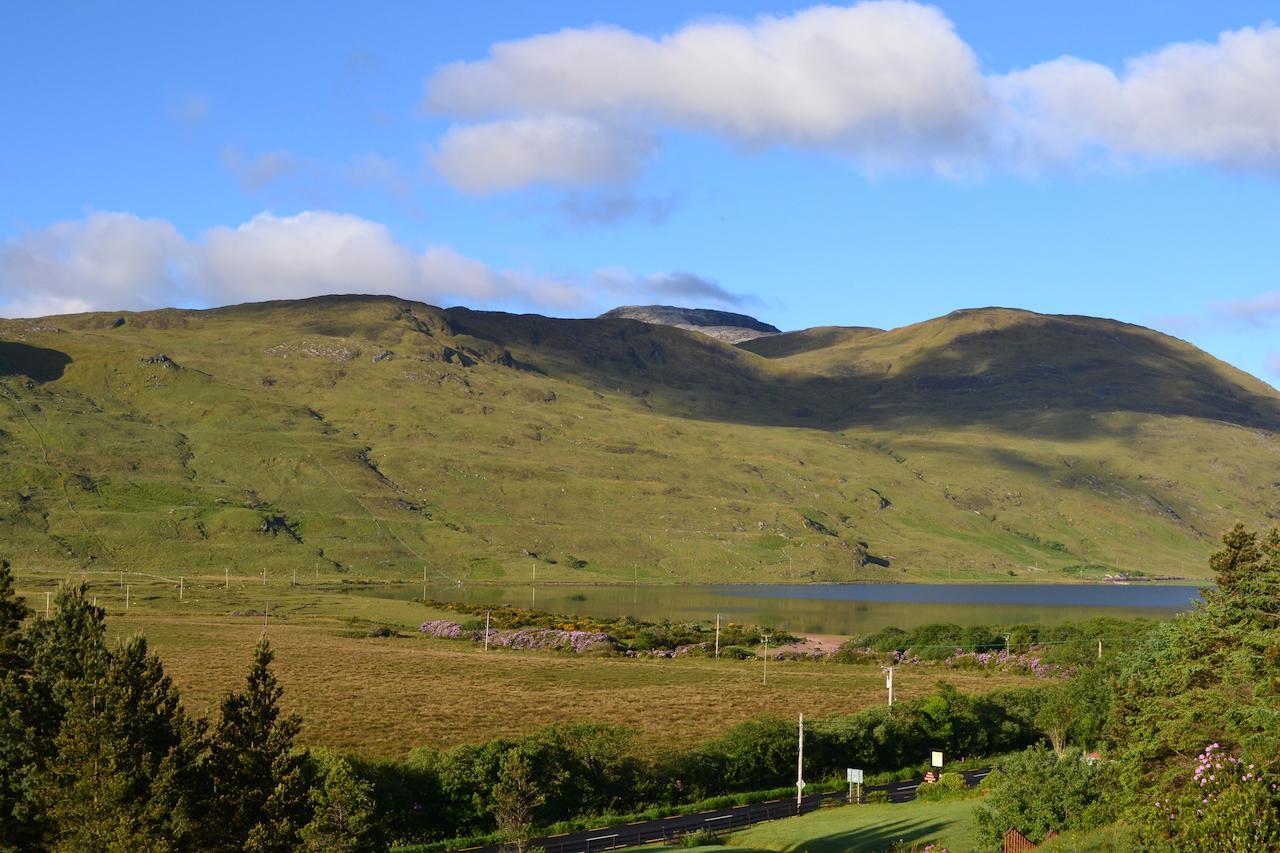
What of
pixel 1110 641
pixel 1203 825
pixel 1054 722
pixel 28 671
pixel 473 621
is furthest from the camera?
pixel 473 621

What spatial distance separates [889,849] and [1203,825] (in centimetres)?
1716

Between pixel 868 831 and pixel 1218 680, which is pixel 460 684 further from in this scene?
pixel 1218 680

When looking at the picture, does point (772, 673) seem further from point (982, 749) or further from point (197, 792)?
point (197, 792)

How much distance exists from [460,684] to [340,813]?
205 ft

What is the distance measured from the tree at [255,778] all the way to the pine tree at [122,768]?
3.24 ft

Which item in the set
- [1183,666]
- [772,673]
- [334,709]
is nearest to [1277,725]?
[1183,666]

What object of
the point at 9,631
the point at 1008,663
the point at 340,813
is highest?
the point at 9,631

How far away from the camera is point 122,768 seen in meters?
36.6

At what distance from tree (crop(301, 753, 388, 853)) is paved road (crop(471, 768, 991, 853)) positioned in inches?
238

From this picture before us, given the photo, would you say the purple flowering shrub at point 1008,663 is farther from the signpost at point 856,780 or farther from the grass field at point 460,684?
the signpost at point 856,780

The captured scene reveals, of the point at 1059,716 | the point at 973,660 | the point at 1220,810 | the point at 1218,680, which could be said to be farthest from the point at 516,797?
the point at 973,660

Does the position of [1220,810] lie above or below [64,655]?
below

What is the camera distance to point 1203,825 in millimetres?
34344

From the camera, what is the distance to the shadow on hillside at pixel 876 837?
51406 millimetres
